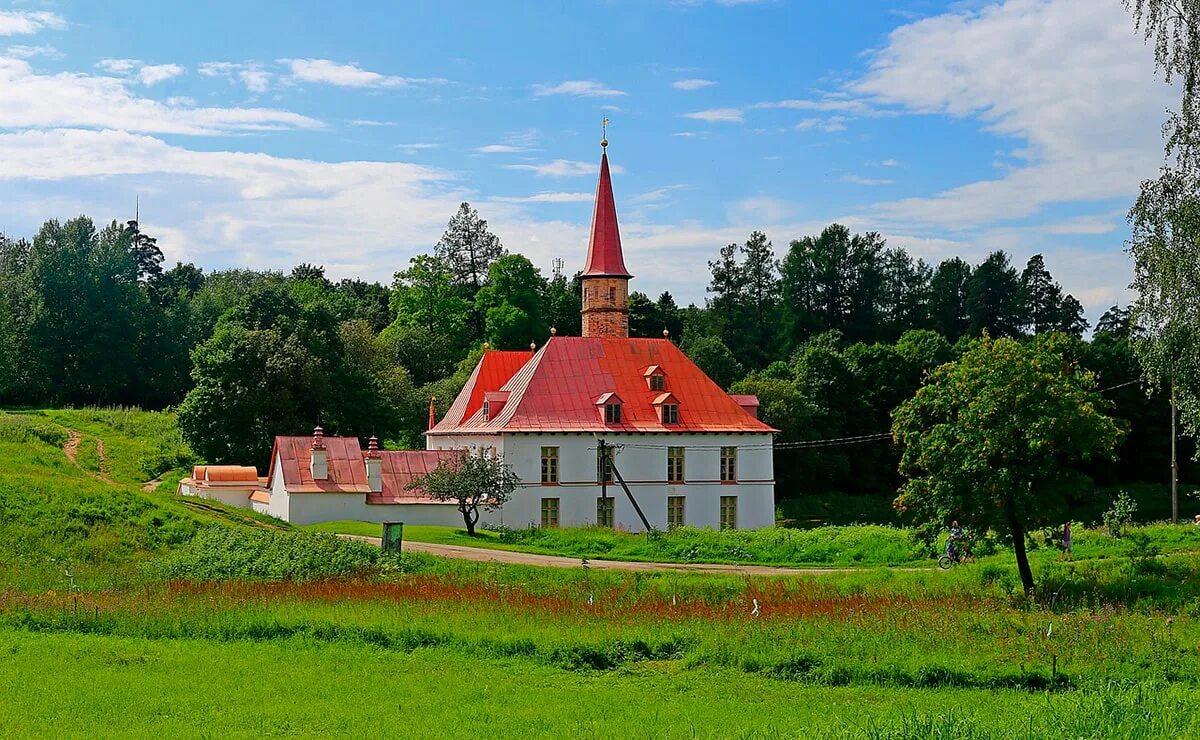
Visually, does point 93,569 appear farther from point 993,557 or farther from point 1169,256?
point 1169,256

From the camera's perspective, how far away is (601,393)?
54.5 meters

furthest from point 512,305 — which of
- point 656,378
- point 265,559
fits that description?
point 265,559

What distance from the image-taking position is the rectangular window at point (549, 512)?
A: 52031 millimetres

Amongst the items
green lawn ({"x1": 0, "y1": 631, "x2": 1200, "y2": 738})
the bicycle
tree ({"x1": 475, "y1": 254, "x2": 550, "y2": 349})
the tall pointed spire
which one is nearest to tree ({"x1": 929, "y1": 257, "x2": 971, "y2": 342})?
tree ({"x1": 475, "y1": 254, "x2": 550, "y2": 349})

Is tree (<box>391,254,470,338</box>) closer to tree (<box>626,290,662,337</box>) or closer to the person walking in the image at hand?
tree (<box>626,290,662,337</box>)

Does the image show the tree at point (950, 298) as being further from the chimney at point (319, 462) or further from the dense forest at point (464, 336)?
the chimney at point (319, 462)

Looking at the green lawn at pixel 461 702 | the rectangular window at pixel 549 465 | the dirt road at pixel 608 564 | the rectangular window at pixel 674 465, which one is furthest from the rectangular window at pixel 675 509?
the green lawn at pixel 461 702

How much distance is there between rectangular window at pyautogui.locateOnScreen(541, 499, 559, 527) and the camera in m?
52.0

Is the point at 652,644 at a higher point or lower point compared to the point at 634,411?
lower

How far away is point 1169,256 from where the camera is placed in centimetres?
2808

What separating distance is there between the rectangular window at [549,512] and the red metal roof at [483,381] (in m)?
6.71

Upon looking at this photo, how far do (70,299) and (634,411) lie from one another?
44172 millimetres

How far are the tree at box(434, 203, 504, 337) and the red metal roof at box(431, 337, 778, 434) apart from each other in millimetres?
46652

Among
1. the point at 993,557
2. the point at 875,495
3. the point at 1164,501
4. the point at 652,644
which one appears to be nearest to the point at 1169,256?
the point at 993,557
